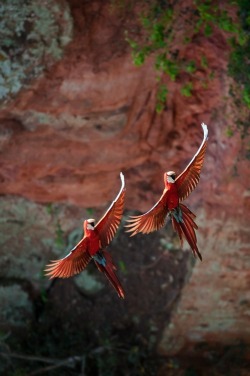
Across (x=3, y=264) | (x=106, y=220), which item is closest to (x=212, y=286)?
(x=3, y=264)

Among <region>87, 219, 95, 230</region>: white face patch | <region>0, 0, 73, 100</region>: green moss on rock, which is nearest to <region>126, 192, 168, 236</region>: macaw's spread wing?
<region>87, 219, 95, 230</region>: white face patch

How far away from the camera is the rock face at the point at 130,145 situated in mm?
4039

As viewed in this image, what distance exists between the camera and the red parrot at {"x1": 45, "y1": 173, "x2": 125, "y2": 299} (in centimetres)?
279

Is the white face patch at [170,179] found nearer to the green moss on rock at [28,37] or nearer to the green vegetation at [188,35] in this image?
the green vegetation at [188,35]

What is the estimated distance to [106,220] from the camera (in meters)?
2.79

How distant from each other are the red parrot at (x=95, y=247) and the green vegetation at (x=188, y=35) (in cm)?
127

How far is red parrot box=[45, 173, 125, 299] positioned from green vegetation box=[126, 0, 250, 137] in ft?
4.15

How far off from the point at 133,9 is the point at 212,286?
169 cm

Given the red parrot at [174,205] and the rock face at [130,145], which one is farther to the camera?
the rock face at [130,145]

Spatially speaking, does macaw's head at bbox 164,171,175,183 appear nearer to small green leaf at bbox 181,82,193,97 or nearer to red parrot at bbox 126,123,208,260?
red parrot at bbox 126,123,208,260

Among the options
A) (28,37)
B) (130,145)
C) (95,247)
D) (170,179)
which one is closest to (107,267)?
(95,247)

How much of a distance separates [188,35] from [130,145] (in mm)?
734

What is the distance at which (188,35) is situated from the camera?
408 cm

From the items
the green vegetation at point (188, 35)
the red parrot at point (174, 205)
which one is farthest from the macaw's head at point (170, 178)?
the green vegetation at point (188, 35)
